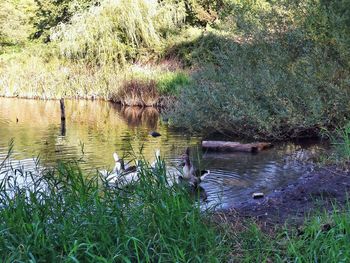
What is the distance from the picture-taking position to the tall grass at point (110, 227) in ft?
11.4

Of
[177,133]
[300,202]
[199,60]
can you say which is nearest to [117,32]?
[199,60]

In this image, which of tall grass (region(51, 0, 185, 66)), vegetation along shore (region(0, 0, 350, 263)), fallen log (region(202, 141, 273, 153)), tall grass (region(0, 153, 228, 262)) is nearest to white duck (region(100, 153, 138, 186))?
vegetation along shore (region(0, 0, 350, 263))

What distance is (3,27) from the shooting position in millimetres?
34125

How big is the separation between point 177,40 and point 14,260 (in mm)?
22299

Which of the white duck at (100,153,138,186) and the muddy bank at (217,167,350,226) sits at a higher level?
the white duck at (100,153,138,186)

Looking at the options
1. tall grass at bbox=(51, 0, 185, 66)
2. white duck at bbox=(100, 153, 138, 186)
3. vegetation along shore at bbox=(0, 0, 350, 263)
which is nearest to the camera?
vegetation along shore at bbox=(0, 0, 350, 263)

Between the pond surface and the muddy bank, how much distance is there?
0.41 meters

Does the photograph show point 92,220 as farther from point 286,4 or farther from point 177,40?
point 177,40

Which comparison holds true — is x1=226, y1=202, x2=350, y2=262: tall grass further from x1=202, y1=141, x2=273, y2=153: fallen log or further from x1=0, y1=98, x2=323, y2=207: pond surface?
x1=202, y1=141, x2=273, y2=153: fallen log

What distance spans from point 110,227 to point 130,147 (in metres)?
3.06

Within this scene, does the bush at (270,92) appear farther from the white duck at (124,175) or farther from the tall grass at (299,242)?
the tall grass at (299,242)

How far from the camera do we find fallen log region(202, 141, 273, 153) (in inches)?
419

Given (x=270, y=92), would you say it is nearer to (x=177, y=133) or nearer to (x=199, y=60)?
(x=177, y=133)

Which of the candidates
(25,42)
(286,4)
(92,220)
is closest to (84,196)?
(92,220)
